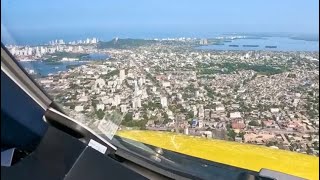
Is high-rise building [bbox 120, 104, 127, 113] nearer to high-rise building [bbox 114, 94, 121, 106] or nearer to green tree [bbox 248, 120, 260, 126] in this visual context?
high-rise building [bbox 114, 94, 121, 106]

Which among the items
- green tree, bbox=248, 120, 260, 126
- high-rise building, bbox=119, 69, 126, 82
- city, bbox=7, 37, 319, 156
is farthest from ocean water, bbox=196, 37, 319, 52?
high-rise building, bbox=119, 69, 126, 82

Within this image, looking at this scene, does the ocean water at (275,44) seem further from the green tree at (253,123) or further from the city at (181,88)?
the green tree at (253,123)

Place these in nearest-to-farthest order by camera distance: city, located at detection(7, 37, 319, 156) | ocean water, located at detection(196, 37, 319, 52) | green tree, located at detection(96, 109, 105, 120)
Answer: city, located at detection(7, 37, 319, 156)
green tree, located at detection(96, 109, 105, 120)
ocean water, located at detection(196, 37, 319, 52)

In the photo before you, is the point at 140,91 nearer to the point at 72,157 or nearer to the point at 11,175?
the point at 72,157

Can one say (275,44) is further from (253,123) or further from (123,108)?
(123,108)

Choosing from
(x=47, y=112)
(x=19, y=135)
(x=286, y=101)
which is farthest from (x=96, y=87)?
(x=286, y=101)

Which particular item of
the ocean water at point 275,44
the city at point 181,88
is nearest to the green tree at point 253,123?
the city at point 181,88

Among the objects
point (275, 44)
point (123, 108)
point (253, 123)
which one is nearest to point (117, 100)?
point (123, 108)

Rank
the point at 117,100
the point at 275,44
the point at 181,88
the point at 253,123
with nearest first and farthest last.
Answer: the point at 117,100
the point at 181,88
the point at 253,123
the point at 275,44
